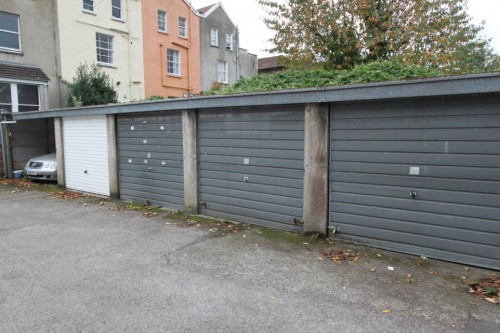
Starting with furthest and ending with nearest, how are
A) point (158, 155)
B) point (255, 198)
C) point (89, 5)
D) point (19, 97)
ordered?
point (89, 5)
point (19, 97)
point (158, 155)
point (255, 198)

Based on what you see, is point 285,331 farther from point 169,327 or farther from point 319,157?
point 319,157

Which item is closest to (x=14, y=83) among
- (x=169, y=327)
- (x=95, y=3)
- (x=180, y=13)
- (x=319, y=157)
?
(x=95, y=3)

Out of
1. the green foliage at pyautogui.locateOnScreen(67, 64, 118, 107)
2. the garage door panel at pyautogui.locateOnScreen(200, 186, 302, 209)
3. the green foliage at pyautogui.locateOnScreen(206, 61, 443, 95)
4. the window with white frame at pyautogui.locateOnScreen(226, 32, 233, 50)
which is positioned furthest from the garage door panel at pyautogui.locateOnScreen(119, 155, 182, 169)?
the window with white frame at pyautogui.locateOnScreen(226, 32, 233, 50)

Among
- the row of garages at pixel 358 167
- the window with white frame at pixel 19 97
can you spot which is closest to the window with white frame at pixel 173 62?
the window with white frame at pixel 19 97

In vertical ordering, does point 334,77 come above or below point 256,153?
above

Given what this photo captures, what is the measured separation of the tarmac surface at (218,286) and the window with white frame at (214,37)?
77.0 feet

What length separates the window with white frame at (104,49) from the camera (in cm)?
2023

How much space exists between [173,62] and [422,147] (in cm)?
2205

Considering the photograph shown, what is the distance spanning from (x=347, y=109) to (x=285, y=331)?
3896mm

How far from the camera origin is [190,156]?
8359 mm

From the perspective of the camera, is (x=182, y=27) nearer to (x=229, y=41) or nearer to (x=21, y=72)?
(x=229, y=41)

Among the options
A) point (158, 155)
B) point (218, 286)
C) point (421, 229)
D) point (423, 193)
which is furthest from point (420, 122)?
point (158, 155)

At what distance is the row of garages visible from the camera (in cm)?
507

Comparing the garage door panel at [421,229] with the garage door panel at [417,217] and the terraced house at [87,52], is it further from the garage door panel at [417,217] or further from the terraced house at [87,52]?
the terraced house at [87,52]
